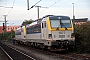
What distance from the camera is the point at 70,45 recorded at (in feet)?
63.9

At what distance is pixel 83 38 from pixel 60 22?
2559 millimetres

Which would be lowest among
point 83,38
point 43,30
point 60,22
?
point 83,38

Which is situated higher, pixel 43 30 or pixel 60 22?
pixel 60 22

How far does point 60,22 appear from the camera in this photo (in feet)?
65.5

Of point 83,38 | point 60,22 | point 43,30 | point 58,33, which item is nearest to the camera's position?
point 83,38

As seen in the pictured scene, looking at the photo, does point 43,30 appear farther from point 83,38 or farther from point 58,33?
point 83,38

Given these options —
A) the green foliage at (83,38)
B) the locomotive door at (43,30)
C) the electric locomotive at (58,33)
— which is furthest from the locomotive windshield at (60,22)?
the locomotive door at (43,30)

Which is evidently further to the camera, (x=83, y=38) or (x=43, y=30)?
(x=43, y=30)

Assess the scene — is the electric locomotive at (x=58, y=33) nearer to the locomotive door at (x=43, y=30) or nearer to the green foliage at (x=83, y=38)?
the locomotive door at (x=43, y=30)

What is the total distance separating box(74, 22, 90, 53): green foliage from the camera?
18203 millimetres

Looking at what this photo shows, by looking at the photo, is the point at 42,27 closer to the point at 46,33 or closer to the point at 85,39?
the point at 46,33

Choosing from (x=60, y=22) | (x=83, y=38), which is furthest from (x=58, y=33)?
(x=83, y=38)

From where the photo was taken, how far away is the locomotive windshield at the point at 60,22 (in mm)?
19752

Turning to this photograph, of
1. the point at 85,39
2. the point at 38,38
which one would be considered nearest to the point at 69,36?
the point at 85,39
